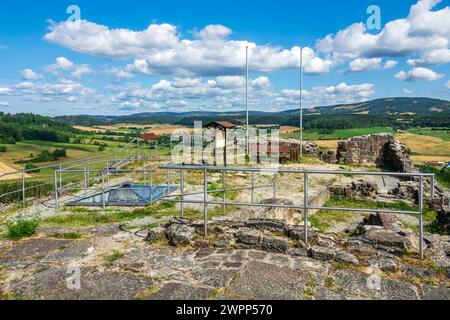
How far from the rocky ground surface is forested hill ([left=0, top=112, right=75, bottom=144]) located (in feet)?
166

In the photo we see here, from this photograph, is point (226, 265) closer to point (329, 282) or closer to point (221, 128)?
point (329, 282)

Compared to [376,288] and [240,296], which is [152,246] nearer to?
[240,296]

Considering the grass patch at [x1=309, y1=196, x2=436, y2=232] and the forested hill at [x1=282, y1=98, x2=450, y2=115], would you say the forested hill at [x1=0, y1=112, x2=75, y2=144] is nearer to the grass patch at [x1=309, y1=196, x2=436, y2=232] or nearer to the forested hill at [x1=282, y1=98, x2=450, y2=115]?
the grass patch at [x1=309, y1=196, x2=436, y2=232]

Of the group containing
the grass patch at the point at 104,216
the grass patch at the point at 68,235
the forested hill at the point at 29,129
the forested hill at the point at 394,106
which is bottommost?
the grass patch at the point at 104,216

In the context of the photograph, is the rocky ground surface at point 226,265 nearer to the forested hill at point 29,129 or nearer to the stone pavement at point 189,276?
the stone pavement at point 189,276

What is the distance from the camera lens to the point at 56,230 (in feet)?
20.3

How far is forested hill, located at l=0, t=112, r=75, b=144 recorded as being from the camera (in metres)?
52.5

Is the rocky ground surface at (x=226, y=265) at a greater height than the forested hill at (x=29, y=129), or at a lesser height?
lesser

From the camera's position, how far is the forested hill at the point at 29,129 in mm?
52500

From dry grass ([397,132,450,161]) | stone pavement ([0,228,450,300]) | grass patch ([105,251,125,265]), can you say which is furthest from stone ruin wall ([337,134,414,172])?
dry grass ([397,132,450,161])

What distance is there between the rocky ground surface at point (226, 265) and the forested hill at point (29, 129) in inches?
1997

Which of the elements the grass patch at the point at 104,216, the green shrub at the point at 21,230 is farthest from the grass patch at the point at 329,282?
the grass patch at the point at 104,216
